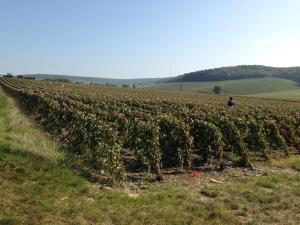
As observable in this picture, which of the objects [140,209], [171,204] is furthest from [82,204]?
[171,204]

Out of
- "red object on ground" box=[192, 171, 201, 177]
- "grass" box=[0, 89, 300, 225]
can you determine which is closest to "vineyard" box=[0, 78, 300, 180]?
"red object on ground" box=[192, 171, 201, 177]

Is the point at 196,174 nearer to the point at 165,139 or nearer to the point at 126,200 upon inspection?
the point at 165,139

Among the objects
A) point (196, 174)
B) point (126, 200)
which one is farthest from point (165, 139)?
point (126, 200)

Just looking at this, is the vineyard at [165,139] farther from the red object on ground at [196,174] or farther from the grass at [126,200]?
the grass at [126,200]

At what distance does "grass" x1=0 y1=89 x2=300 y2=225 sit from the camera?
263 inches

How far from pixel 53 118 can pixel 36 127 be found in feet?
4.45

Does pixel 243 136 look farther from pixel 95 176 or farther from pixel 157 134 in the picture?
pixel 95 176

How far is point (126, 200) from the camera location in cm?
767

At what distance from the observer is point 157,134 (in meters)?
10.4

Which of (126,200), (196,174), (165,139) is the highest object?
(165,139)

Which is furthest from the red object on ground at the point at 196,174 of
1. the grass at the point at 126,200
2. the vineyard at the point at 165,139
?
the grass at the point at 126,200

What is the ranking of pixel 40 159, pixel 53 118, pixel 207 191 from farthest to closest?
pixel 53 118
pixel 40 159
pixel 207 191

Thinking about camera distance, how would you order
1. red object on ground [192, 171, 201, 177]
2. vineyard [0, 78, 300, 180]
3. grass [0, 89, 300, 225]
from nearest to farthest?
grass [0, 89, 300, 225] → vineyard [0, 78, 300, 180] → red object on ground [192, 171, 201, 177]

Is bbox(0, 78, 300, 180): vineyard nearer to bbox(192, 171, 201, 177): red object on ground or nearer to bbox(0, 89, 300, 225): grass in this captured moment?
bbox(192, 171, 201, 177): red object on ground
